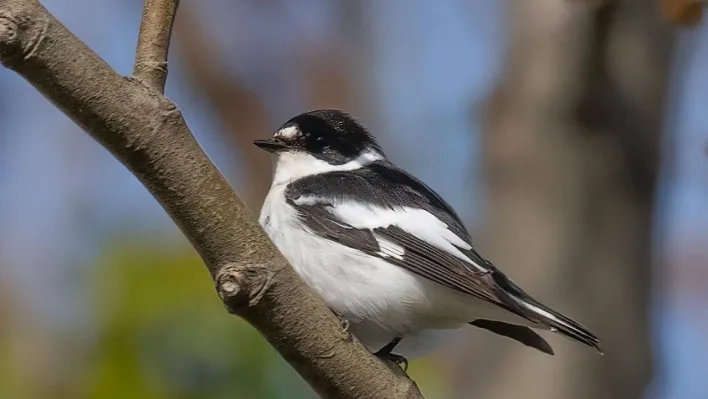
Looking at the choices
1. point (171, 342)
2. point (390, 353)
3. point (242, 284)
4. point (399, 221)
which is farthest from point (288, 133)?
point (242, 284)

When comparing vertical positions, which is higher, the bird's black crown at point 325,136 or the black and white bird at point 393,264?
the bird's black crown at point 325,136

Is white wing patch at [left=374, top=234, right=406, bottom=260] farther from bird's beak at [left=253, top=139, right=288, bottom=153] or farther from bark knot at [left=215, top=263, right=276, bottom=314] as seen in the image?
bark knot at [left=215, top=263, right=276, bottom=314]

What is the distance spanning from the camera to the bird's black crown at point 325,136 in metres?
3.12

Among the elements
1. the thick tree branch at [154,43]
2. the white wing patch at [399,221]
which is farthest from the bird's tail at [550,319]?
the thick tree branch at [154,43]

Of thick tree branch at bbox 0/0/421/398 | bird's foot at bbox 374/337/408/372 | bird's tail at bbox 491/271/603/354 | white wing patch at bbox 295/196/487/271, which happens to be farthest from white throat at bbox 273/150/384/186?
thick tree branch at bbox 0/0/421/398

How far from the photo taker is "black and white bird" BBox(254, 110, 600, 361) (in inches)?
96.5

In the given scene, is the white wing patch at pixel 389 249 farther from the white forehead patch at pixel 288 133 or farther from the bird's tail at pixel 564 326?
the white forehead patch at pixel 288 133

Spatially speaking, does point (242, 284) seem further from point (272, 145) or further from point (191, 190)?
point (272, 145)

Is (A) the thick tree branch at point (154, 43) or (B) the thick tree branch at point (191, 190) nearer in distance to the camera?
(B) the thick tree branch at point (191, 190)

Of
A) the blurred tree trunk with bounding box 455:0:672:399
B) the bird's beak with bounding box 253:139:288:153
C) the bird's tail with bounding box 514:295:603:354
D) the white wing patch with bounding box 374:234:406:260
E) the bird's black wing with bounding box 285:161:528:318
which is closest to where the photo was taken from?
the bird's tail with bounding box 514:295:603:354

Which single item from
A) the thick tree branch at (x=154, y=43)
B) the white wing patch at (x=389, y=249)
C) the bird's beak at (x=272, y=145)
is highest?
the thick tree branch at (x=154, y=43)

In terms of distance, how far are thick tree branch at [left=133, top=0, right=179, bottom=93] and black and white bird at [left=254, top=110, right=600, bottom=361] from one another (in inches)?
37.1

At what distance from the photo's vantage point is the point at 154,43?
1788mm

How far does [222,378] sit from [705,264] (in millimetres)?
5117
